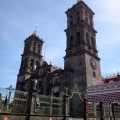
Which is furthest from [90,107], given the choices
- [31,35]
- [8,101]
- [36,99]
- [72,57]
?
[31,35]

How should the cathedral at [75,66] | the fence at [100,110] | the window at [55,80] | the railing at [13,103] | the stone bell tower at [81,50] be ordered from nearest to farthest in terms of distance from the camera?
the railing at [13,103], the fence at [100,110], the stone bell tower at [81,50], the cathedral at [75,66], the window at [55,80]

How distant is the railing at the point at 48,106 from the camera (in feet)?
38.7

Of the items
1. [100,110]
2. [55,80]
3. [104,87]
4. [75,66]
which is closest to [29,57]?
[55,80]

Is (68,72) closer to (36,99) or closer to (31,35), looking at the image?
(36,99)

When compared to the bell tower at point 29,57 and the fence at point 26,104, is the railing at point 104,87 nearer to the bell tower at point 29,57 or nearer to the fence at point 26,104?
the fence at point 26,104

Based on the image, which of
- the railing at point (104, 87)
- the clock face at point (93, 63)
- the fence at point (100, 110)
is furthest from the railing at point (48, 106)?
the clock face at point (93, 63)

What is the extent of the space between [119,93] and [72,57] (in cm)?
1319

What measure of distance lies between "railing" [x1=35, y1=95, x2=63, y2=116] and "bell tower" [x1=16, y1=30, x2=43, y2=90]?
29820mm

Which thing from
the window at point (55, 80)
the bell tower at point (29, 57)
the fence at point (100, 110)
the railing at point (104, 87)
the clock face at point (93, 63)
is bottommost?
the fence at point (100, 110)

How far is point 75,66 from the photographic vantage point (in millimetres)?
31109

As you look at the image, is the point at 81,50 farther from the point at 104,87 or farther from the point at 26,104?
the point at 26,104

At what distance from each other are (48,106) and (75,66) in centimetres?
1946

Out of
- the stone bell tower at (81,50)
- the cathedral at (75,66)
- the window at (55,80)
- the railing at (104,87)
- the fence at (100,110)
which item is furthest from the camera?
the window at (55,80)

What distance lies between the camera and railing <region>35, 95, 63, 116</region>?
11781 millimetres
